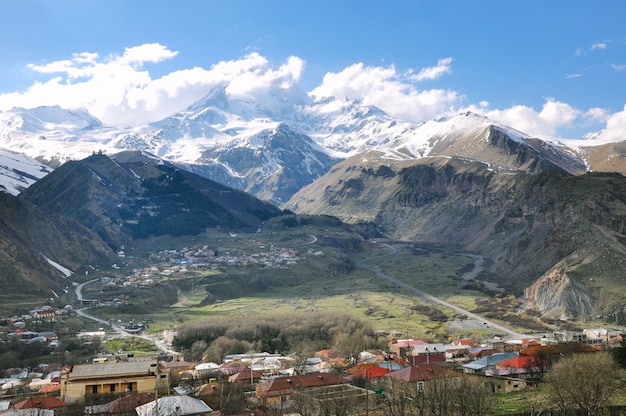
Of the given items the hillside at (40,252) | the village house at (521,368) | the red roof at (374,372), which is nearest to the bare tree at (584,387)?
the village house at (521,368)

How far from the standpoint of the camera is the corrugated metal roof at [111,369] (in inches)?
2251

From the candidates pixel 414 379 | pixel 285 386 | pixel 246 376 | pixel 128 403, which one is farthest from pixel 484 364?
pixel 128 403

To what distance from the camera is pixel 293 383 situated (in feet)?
184

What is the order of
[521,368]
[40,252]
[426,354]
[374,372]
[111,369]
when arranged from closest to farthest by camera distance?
[111,369], [374,372], [521,368], [426,354], [40,252]

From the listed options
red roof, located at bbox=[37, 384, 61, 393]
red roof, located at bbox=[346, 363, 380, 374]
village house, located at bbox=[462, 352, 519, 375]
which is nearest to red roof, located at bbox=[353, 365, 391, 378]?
red roof, located at bbox=[346, 363, 380, 374]

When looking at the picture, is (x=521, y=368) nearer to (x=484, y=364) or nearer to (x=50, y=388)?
(x=484, y=364)

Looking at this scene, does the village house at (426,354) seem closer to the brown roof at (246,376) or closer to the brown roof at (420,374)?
the brown roof at (420,374)

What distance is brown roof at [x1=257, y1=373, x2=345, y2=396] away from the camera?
179ft

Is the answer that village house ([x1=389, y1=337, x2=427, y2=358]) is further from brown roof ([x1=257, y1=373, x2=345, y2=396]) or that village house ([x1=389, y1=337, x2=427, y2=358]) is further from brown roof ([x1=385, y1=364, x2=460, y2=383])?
brown roof ([x1=257, y1=373, x2=345, y2=396])

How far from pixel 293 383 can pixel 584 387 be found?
23986 mm

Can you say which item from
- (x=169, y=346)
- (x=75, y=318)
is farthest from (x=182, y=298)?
(x=169, y=346)

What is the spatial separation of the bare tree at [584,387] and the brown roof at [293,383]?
1864cm

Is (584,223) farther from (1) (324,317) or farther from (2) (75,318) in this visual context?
(2) (75,318)

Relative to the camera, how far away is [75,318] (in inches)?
4547
